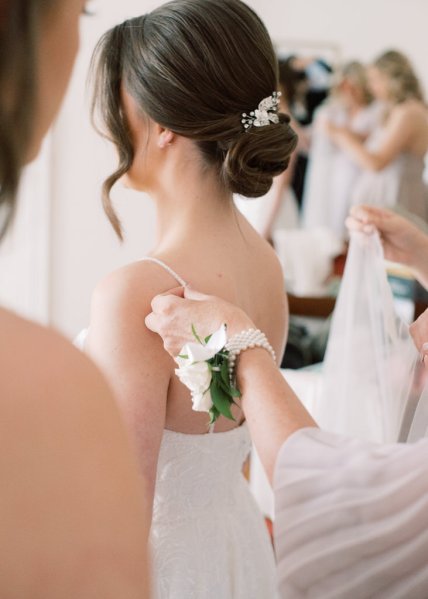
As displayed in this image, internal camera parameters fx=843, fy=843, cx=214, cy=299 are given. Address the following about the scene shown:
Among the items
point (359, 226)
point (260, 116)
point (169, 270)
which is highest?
point (260, 116)

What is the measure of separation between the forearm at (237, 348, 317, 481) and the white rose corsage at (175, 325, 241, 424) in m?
0.02

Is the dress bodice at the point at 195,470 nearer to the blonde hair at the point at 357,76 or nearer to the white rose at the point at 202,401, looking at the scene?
the white rose at the point at 202,401

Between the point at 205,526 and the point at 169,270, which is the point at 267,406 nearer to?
the point at 169,270

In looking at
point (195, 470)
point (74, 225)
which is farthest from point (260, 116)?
point (74, 225)

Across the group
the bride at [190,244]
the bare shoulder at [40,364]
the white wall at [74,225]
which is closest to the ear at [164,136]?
the bride at [190,244]

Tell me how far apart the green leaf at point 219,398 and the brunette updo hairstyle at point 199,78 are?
371mm

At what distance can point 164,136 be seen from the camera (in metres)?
1.35

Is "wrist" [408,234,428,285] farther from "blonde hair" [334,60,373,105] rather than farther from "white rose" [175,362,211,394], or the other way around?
"blonde hair" [334,60,373,105]

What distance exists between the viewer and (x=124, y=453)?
24.9 inches

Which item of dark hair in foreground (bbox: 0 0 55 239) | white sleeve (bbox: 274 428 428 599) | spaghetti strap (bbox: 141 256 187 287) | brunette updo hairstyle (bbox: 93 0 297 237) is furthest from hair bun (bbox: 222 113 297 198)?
dark hair in foreground (bbox: 0 0 55 239)

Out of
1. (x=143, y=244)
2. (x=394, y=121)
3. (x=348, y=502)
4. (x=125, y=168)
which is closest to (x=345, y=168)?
(x=394, y=121)

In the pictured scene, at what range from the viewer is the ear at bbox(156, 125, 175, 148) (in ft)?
4.42

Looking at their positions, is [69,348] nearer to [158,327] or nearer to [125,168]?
[158,327]

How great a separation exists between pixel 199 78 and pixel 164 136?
4.6 inches
